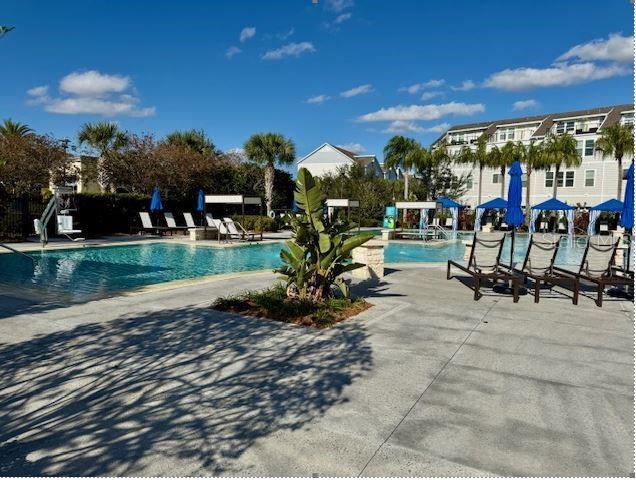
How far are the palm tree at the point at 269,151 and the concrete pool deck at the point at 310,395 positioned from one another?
31028 mm

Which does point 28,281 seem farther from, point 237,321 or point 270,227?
point 270,227

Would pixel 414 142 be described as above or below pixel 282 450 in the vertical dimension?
above

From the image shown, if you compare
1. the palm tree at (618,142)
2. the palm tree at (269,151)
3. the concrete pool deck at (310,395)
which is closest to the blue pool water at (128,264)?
the concrete pool deck at (310,395)

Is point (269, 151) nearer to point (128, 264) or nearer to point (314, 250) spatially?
point (128, 264)

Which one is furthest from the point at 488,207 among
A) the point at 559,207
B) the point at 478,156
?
the point at 478,156

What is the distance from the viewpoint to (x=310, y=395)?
13.6 ft

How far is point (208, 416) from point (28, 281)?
9.23 metres

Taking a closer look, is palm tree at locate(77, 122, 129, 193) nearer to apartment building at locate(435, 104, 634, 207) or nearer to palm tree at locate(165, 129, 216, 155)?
palm tree at locate(165, 129, 216, 155)

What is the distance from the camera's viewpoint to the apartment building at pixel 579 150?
42719mm

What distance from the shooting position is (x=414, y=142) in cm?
4559

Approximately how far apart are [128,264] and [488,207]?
92.7 feet

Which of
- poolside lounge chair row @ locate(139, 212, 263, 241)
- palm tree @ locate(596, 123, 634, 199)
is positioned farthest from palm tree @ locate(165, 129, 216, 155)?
palm tree @ locate(596, 123, 634, 199)

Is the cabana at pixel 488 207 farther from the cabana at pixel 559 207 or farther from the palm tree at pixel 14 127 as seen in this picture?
the palm tree at pixel 14 127

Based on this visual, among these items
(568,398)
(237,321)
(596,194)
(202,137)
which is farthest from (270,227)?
(596,194)
